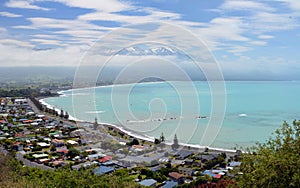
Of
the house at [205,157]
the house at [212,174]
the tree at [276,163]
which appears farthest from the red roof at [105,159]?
the tree at [276,163]

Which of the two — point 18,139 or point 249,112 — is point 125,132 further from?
point 249,112

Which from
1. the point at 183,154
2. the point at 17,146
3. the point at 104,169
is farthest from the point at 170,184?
the point at 17,146

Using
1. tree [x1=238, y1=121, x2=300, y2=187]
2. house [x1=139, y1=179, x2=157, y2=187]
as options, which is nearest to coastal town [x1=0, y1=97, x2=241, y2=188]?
house [x1=139, y1=179, x2=157, y2=187]

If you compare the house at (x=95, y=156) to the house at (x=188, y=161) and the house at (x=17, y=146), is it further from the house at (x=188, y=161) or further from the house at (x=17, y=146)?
the house at (x=17, y=146)

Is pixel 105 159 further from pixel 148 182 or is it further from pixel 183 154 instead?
pixel 183 154

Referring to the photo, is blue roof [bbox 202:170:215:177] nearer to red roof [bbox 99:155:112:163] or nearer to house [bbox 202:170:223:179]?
house [bbox 202:170:223:179]

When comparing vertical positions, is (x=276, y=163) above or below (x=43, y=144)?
above
